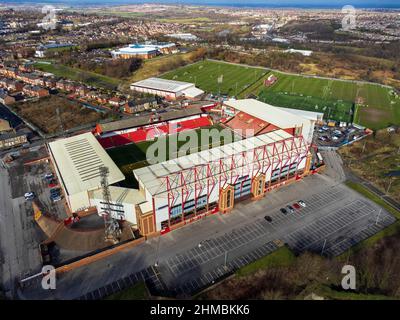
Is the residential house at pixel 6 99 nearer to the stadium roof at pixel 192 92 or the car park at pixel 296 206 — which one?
the stadium roof at pixel 192 92

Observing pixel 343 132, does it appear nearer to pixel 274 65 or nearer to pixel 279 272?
pixel 279 272

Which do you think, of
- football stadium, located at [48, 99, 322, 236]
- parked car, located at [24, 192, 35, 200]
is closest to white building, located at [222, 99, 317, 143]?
football stadium, located at [48, 99, 322, 236]

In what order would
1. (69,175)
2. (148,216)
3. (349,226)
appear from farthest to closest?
1. (69,175)
2. (349,226)
3. (148,216)

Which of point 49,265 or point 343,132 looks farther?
point 343,132

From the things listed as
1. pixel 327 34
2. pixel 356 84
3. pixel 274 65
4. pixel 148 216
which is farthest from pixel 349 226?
pixel 327 34

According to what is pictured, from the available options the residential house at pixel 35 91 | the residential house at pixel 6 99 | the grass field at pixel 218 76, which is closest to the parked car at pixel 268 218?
the grass field at pixel 218 76

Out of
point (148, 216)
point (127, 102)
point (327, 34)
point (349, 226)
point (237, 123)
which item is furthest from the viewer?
Answer: point (327, 34)

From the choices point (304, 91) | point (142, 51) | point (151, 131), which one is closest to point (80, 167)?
point (151, 131)
